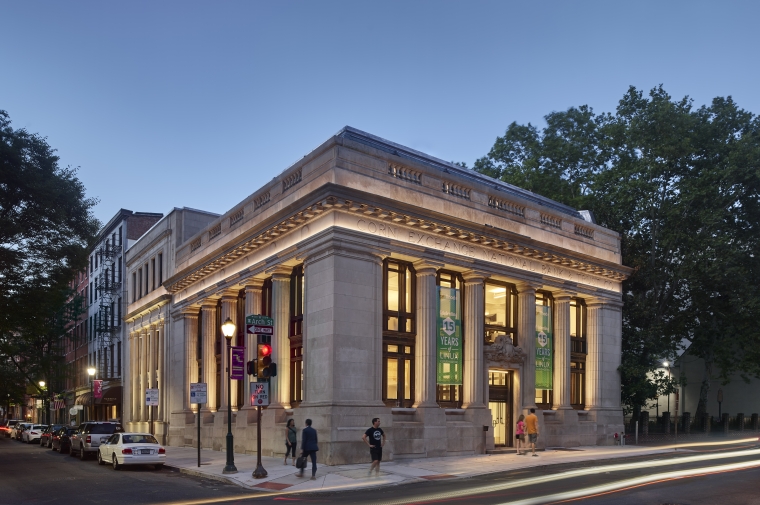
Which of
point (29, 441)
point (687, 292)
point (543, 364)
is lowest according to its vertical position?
point (29, 441)

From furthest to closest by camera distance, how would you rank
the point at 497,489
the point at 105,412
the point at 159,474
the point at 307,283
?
1. the point at 105,412
2. the point at 307,283
3. the point at 159,474
4. the point at 497,489

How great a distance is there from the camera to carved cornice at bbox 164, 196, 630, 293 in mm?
27312

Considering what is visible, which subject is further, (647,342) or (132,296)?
(132,296)

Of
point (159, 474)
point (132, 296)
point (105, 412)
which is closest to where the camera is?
point (159, 474)

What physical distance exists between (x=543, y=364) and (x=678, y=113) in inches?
664

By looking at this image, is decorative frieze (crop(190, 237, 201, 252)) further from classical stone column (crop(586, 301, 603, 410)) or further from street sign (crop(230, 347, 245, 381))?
classical stone column (crop(586, 301, 603, 410))

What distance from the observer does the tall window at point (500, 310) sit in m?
33.2

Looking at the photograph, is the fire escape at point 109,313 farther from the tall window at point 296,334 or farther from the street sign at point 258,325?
the street sign at point 258,325

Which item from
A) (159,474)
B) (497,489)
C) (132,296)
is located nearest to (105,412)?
(132,296)

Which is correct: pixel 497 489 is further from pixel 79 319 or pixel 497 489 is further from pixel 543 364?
pixel 79 319

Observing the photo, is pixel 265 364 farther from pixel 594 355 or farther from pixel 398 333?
pixel 594 355

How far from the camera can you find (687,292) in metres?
42.8

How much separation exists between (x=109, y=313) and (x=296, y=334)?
128 feet

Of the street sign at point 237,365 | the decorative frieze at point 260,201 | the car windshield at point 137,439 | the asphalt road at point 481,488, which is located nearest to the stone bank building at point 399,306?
the decorative frieze at point 260,201
